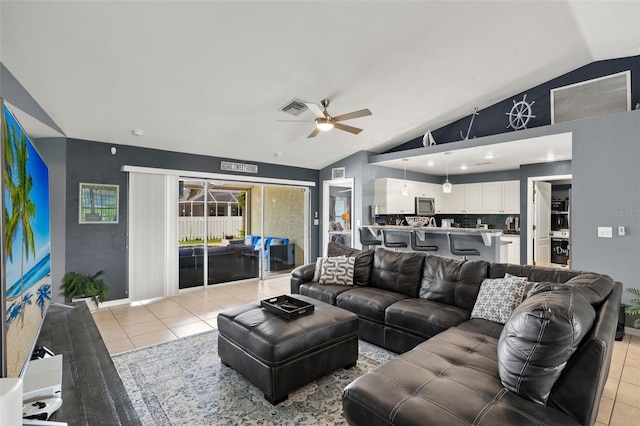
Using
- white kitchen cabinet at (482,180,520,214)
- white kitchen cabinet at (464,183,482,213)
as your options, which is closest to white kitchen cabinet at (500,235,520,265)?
white kitchen cabinet at (482,180,520,214)

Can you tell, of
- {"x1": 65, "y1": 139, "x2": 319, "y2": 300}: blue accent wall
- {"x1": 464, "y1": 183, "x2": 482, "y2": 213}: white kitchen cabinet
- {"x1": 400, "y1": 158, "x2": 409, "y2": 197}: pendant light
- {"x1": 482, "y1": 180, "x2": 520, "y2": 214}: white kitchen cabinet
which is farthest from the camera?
{"x1": 464, "y1": 183, "x2": 482, "y2": 213}: white kitchen cabinet

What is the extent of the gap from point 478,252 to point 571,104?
8.34 feet

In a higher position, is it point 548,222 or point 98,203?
point 98,203

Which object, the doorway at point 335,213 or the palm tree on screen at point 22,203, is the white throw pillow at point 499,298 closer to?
the palm tree on screen at point 22,203

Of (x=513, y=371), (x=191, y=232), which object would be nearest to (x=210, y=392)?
(x=513, y=371)

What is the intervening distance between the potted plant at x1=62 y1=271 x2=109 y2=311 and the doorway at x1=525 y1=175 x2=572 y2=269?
24.7 feet

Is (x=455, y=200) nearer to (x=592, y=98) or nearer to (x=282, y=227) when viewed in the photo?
(x=592, y=98)

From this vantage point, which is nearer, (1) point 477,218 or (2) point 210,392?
(2) point 210,392

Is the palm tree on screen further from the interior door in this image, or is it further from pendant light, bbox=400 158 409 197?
the interior door

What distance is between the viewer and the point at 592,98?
4438mm

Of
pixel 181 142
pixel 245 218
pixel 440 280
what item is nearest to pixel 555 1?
pixel 440 280

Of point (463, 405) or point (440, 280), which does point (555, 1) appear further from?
point (463, 405)

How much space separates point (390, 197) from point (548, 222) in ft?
11.2

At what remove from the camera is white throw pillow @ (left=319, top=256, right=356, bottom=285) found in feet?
12.9
